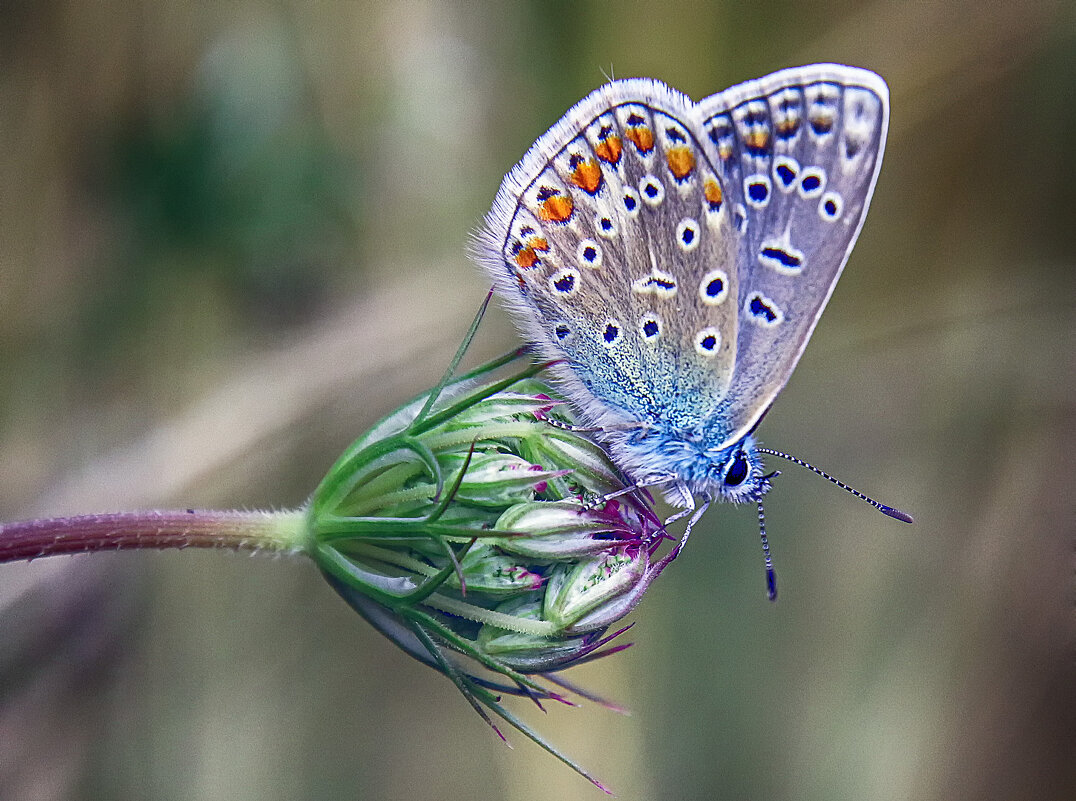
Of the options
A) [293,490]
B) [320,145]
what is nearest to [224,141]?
[320,145]

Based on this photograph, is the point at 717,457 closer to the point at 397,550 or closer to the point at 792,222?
the point at 792,222

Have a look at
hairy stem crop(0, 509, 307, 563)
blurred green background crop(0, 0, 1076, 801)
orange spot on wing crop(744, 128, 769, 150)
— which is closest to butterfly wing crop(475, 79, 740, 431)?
orange spot on wing crop(744, 128, 769, 150)

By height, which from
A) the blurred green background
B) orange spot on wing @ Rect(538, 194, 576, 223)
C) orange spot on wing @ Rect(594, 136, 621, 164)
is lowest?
the blurred green background

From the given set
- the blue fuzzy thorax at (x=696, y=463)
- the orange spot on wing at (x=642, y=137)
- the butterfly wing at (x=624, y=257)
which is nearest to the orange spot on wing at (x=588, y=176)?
the butterfly wing at (x=624, y=257)

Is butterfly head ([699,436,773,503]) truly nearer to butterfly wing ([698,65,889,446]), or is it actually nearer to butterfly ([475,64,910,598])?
butterfly ([475,64,910,598])

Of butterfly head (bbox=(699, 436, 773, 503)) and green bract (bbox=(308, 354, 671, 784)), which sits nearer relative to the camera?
green bract (bbox=(308, 354, 671, 784))

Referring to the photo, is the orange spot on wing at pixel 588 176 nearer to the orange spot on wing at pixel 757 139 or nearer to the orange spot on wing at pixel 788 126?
the orange spot on wing at pixel 757 139

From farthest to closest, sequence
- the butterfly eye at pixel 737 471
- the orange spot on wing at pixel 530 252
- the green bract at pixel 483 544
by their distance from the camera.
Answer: the butterfly eye at pixel 737 471 → the orange spot on wing at pixel 530 252 → the green bract at pixel 483 544
